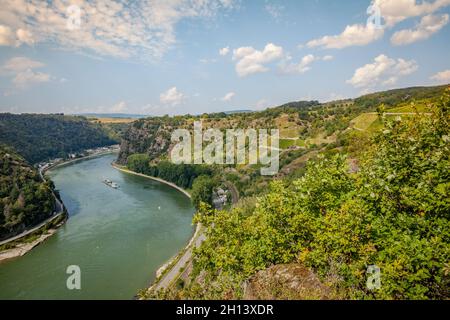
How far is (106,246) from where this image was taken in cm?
3616

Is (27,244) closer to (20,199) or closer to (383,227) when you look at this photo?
(20,199)

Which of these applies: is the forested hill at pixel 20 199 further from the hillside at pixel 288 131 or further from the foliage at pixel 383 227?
the foliage at pixel 383 227

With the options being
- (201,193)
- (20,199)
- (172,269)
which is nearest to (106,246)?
(172,269)

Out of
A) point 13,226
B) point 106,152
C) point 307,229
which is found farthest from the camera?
point 106,152

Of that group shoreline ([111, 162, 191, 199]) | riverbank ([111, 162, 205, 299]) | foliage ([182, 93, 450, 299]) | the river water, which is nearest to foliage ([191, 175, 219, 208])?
the river water

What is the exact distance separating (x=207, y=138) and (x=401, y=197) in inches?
3323

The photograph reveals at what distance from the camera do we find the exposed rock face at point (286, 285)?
6133mm

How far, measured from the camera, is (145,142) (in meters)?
110

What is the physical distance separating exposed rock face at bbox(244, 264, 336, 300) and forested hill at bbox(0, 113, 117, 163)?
114 meters

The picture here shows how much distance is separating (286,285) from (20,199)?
167 ft

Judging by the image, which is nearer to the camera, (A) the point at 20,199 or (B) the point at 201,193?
(A) the point at 20,199

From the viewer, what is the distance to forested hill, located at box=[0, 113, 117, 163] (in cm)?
10588
